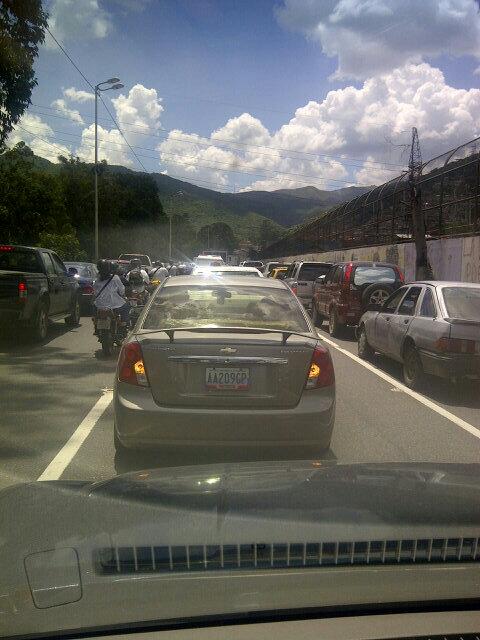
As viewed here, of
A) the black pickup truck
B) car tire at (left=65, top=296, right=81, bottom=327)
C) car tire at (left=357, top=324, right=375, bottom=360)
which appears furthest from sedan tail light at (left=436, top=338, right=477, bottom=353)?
car tire at (left=65, top=296, right=81, bottom=327)

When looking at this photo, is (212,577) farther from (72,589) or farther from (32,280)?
(32,280)

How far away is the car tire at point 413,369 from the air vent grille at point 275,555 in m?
7.16

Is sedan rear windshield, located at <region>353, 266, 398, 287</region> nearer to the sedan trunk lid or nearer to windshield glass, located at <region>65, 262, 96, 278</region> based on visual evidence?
windshield glass, located at <region>65, 262, 96, 278</region>

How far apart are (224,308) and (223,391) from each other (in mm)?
1234

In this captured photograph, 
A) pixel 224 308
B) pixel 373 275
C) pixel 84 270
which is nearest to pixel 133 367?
pixel 224 308

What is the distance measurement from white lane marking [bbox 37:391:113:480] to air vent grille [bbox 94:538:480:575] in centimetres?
309

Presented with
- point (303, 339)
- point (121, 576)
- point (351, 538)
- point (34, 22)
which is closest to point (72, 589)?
point (121, 576)

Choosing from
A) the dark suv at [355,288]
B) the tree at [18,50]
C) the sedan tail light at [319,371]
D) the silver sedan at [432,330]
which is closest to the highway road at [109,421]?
the silver sedan at [432,330]

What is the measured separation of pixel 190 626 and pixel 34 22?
50.3ft

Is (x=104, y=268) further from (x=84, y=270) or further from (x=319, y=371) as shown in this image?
(x=84, y=270)

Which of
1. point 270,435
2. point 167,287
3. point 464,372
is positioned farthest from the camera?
point 464,372

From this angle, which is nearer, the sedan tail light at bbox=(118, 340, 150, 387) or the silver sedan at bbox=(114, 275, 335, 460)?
the silver sedan at bbox=(114, 275, 335, 460)

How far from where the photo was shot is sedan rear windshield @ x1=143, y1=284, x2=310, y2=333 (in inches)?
230

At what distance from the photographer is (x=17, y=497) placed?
3314 mm
